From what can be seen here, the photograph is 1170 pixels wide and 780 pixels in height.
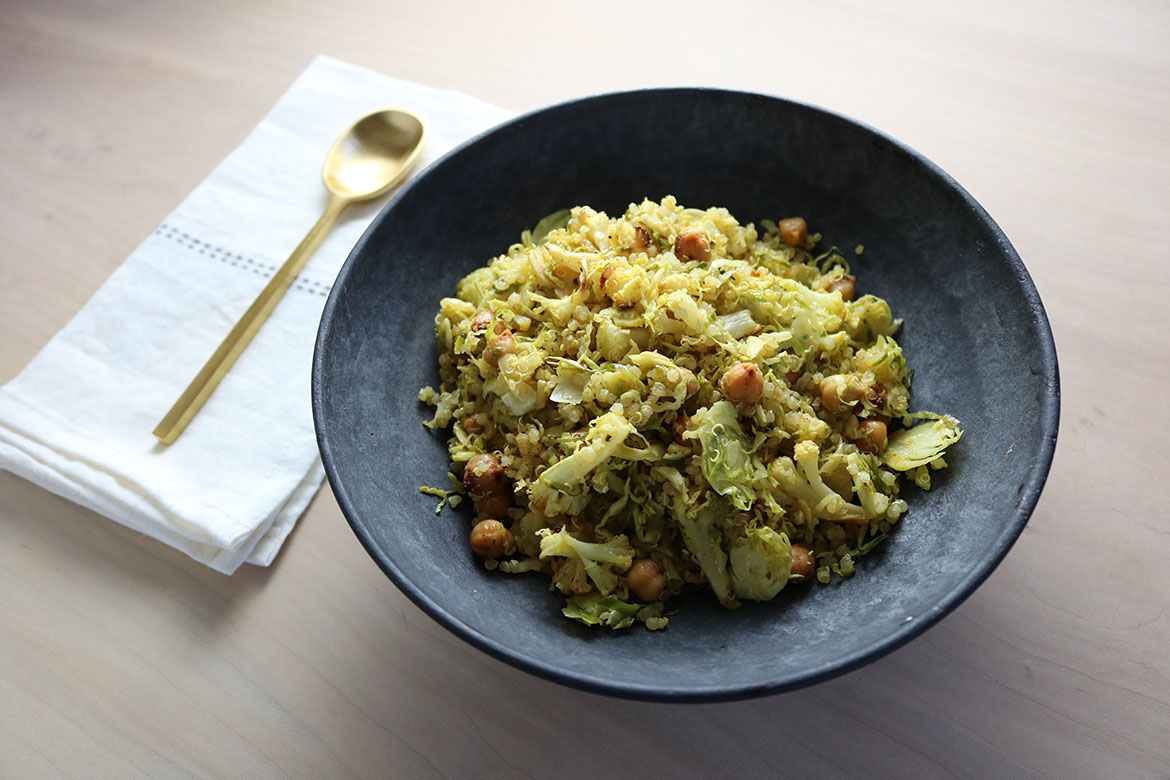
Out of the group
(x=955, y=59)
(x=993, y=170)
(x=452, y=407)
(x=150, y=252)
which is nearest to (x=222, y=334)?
(x=150, y=252)

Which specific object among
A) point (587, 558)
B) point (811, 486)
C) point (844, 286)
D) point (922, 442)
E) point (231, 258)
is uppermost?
point (844, 286)

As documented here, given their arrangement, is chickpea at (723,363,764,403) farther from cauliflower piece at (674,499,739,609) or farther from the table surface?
the table surface

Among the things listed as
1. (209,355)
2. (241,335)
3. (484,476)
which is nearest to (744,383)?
(484,476)

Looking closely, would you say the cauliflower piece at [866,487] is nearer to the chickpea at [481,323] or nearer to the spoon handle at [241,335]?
the chickpea at [481,323]

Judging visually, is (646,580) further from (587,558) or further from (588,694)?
(588,694)

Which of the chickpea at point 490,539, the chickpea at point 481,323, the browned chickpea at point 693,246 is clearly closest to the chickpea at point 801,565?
the chickpea at point 490,539

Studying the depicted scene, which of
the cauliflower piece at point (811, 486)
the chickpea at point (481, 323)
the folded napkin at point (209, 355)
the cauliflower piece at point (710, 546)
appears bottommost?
the folded napkin at point (209, 355)

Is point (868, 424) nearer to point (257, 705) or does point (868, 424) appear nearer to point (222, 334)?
point (257, 705)
